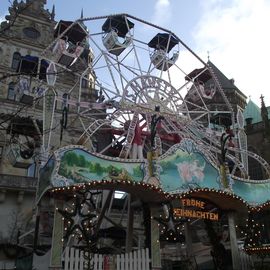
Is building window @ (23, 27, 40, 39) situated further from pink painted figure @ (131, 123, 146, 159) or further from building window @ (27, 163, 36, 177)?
pink painted figure @ (131, 123, 146, 159)

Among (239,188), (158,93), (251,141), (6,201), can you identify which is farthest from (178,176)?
(251,141)

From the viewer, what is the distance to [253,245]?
21656mm

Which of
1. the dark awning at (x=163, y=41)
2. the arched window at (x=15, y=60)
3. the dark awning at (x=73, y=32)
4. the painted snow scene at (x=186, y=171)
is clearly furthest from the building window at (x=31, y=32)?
the painted snow scene at (x=186, y=171)

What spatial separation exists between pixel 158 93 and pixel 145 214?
28.9ft

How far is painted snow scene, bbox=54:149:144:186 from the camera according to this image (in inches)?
647

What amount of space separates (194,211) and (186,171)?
2.77 meters

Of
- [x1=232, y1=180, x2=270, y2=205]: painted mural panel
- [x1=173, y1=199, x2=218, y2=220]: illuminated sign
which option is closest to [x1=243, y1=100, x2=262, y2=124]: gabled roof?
[x1=232, y1=180, x2=270, y2=205]: painted mural panel

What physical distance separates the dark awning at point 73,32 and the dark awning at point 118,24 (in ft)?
5.75

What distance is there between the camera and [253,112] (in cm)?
4966

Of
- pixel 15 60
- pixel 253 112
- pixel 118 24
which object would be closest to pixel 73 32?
pixel 118 24

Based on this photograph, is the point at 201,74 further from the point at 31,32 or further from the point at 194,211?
the point at 31,32

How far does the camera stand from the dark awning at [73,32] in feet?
81.6

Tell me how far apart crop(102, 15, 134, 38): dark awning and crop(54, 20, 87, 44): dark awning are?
69.0 inches

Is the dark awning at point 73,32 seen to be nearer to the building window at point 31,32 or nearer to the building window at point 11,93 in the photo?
the building window at point 11,93
